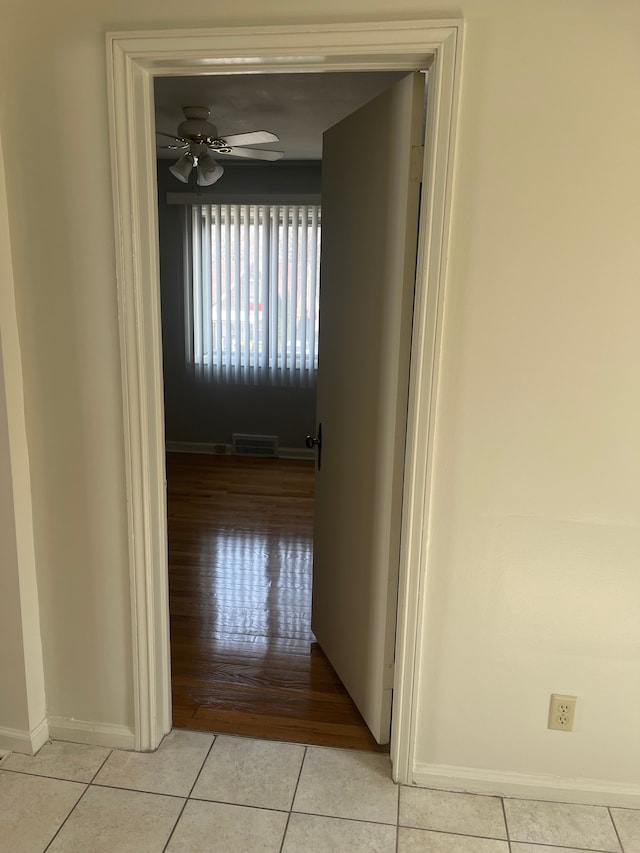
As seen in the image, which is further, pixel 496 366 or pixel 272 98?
pixel 272 98

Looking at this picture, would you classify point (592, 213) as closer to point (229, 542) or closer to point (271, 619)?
point (271, 619)

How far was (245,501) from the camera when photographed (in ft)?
15.8

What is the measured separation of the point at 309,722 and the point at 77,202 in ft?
6.42

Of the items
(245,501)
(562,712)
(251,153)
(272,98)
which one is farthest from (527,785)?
(251,153)

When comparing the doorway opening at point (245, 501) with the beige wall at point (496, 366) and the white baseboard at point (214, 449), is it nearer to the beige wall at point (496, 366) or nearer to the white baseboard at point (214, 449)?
the white baseboard at point (214, 449)

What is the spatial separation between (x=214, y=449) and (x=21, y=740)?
3989 mm

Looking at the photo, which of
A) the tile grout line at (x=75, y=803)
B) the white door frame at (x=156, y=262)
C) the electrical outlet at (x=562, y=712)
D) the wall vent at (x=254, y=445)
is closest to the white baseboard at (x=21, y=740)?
the tile grout line at (x=75, y=803)

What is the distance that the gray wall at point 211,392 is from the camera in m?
5.52

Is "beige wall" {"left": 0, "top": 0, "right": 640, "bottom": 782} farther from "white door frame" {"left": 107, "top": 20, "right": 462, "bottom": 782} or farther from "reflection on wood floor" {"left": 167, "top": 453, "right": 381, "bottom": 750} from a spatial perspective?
"reflection on wood floor" {"left": 167, "top": 453, "right": 381, "bottom": 750}

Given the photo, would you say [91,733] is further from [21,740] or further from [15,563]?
[15,563]

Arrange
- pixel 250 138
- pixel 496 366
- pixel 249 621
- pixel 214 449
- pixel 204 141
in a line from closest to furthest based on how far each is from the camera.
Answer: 1. pixel 496 366
2. pixel 249 621
3. pixel 250 138
4. pixel 204 141
5. pixel 214 449

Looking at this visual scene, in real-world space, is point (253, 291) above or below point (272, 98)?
below

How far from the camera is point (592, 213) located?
168 cm

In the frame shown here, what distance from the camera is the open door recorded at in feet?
6.32
